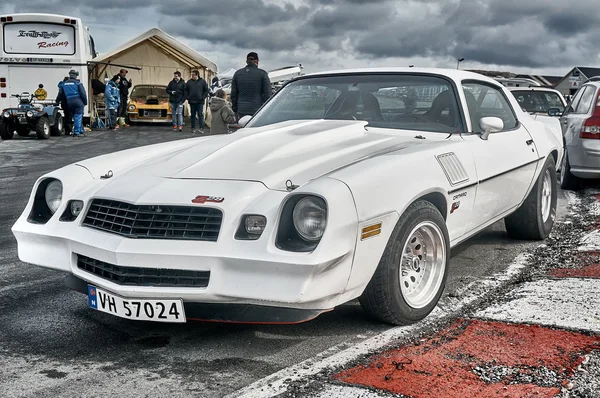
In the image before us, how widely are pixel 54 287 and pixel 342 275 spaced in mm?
2375

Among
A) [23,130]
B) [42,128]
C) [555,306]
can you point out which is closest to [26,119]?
[42,128]

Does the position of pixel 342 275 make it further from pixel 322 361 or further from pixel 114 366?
pixel 114 366

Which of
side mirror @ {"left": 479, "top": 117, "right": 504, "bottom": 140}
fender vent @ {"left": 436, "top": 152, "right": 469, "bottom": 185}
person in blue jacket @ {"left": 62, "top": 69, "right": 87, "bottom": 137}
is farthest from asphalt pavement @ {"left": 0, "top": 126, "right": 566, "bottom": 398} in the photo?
person in blue jacket @ {"left": 62, "top": 69, "right": 87, "bottom": 137}

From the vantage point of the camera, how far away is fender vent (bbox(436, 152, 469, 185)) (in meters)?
4.12

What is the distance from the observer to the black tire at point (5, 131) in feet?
58.3

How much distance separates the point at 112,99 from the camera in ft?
73.6

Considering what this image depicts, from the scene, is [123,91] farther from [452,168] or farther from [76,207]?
[452,168]

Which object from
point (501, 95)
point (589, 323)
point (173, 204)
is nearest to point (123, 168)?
point (173, 204)

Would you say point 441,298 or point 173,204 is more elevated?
point 173,204

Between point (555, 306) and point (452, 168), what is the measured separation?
39.3 inches

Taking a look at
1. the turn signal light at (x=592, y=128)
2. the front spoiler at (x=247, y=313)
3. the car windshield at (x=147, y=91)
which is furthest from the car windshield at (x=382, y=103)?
the car windshield at (x=147, y=91)

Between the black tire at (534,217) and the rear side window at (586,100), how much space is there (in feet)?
10.6

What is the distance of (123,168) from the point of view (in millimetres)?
4219

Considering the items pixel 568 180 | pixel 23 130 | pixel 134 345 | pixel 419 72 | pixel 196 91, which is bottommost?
pixel 134 345
